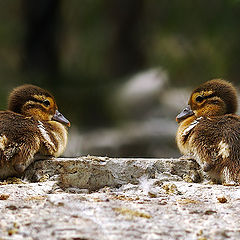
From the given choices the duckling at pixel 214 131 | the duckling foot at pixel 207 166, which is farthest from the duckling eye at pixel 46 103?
the duckling foot at pixel 207 166

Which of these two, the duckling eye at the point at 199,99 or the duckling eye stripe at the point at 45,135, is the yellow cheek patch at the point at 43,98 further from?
the duckling eye at the point at 199,99

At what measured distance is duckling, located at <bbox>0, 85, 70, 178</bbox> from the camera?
322cm

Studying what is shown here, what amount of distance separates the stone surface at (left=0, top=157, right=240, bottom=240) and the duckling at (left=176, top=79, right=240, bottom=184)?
20 cm

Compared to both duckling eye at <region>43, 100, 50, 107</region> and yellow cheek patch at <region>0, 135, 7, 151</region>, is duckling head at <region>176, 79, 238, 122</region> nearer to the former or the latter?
duckling eye at <region>43, 100, 50, 107</region>

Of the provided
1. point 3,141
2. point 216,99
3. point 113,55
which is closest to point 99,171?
point 3,141

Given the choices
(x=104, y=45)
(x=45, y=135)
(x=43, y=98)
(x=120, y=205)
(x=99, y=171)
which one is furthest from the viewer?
(x=104, y=45)

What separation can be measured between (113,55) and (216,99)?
19.7 ft

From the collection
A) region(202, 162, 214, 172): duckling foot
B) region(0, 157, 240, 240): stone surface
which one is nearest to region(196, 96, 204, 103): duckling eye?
region(0, 157, 240, 240): stone surface

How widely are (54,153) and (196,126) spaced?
42.9 inches

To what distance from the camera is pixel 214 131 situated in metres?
3.35

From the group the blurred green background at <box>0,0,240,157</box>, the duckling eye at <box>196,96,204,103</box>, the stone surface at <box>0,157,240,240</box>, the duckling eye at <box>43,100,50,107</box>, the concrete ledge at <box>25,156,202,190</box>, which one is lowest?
the stone surface at <box>0,157,240,240</box>

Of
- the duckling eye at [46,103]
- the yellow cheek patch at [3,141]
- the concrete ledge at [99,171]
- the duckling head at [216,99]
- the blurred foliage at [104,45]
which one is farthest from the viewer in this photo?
the blurred foliage at [104,45]

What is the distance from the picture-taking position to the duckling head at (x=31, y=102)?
3717mm

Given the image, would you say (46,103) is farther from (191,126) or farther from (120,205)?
(120,205)
